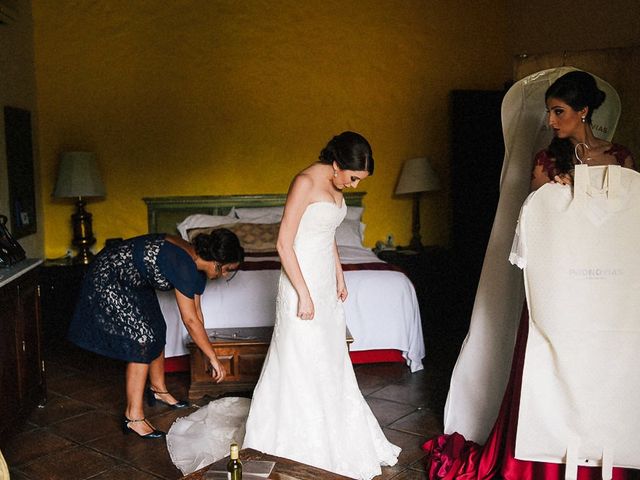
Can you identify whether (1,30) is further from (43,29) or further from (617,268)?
(617,268)

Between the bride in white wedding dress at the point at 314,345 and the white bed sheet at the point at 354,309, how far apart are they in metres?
1.62

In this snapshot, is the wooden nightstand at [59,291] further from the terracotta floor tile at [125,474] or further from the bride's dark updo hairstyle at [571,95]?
the bride's dark updo hairstyle at [571,95]

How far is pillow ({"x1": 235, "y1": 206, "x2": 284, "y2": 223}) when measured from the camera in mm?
6061

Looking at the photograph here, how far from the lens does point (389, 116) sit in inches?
261

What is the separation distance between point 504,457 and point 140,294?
200cm

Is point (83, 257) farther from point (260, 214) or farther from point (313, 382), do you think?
point (313, 382)

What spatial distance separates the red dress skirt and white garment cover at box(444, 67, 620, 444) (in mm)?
187

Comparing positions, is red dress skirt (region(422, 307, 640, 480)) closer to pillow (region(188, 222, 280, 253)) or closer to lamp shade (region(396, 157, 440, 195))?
pillow (region(188, 222, 280, 253))

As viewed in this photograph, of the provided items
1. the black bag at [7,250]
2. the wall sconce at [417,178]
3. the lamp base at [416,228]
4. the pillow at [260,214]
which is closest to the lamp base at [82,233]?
the pillow at [260,214]

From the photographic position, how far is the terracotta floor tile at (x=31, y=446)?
3361 mm

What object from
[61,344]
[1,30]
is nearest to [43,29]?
[1,30]

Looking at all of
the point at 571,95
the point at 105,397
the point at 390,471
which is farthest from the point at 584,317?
the point at 105,397

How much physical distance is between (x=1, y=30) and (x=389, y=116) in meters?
3.56

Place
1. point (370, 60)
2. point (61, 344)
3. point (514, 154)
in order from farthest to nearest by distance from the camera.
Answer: point (370, 60)
point (61, 344)
point (514, 154)
